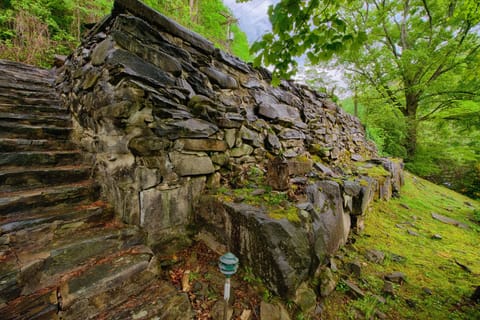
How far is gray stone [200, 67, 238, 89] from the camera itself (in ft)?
9.56

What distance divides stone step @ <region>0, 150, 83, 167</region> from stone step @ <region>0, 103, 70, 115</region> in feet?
3.86

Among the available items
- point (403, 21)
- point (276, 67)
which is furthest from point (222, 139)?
point (403, 21)

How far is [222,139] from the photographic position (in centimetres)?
259

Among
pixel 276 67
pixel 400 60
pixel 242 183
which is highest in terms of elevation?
pixel 400 60

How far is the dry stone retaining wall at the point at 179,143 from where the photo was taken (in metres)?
1.86

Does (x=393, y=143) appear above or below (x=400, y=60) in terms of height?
below

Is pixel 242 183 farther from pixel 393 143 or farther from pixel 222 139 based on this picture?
pixel 393 143

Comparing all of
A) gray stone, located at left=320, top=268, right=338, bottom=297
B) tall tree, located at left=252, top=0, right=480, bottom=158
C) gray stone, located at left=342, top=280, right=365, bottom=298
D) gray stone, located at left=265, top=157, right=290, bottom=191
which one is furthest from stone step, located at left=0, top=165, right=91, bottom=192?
tall tree, located at left=252, top=0, right=480, bottom=158

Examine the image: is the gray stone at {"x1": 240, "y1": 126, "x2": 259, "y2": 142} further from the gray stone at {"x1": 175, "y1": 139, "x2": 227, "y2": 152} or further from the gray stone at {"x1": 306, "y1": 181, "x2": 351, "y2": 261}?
the gray stone at {"x1": 306, "y1": 181, "x2": 351, "y2": 261}

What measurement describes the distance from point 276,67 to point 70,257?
260 cm

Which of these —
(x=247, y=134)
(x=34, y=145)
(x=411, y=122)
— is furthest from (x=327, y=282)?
(x=411, y=122)

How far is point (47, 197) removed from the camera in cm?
193

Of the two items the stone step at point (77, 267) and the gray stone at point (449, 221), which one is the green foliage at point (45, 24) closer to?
the stone step at point (77, 267)

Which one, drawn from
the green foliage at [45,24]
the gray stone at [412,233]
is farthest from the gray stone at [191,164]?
the green foliage at [45,24]
